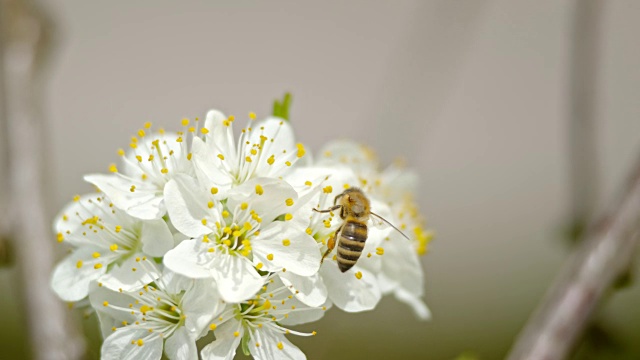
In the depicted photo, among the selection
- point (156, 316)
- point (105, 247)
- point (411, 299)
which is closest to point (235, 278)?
point (156, 316)

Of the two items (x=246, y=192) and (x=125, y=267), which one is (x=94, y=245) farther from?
(x=246, y=192)

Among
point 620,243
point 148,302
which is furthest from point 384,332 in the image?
point 148,302

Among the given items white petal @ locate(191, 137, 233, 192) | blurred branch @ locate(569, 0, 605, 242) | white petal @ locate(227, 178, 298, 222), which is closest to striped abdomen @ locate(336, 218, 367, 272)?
white petal @ locate(227, 178, 298, 222)

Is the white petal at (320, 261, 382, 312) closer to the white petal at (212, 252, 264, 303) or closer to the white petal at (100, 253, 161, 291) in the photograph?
the white petal at (212, 252, 264, 303)

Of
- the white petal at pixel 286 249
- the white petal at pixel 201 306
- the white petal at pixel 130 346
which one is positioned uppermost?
the white petal at pixel 286 249

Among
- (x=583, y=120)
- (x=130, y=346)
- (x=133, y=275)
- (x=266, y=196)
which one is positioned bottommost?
(x=130, y=346)

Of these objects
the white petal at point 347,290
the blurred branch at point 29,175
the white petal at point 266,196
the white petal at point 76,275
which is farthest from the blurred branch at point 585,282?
the blurred branch at point 29,175

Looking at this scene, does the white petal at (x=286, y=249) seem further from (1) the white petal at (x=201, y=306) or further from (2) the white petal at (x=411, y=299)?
(2) the white petal at (x=411, y=299)

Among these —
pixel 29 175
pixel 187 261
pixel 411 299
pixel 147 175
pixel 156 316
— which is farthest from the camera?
pixel 29 175

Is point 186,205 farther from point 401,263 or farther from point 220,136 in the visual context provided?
point 401,263
